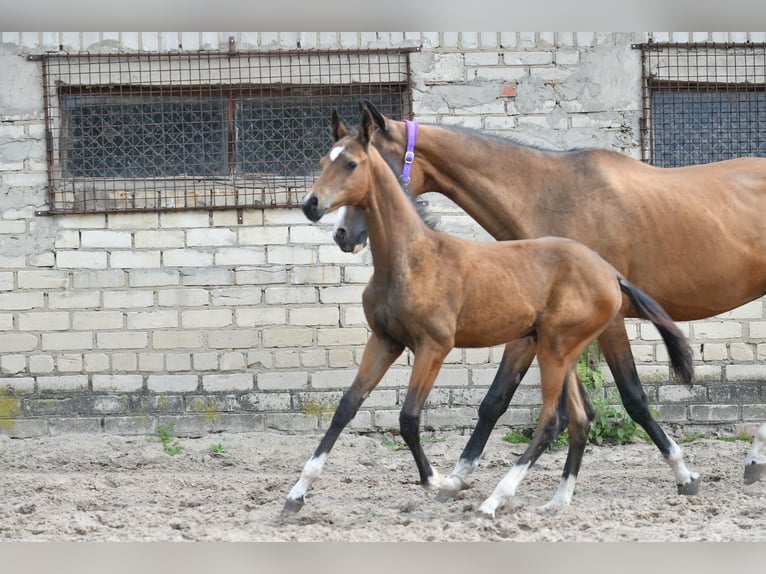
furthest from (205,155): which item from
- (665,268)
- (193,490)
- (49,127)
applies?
(665,268)

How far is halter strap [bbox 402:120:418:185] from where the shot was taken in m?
6.20

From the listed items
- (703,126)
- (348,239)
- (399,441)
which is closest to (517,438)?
(399,441)

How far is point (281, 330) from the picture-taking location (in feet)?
28.1

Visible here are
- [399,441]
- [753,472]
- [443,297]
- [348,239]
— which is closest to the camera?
[443,297]

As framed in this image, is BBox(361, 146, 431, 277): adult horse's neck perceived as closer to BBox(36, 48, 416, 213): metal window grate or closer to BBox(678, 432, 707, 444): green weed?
BBox(36, 48, 416, 213): metal window grate

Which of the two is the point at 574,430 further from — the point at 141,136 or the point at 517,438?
the point at 141,136

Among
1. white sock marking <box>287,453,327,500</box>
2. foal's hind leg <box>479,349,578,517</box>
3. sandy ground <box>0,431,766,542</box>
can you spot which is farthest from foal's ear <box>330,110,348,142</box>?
sandy ground <box>0,431,766,542</box>

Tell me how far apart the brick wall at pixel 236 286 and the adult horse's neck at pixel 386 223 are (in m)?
3.08

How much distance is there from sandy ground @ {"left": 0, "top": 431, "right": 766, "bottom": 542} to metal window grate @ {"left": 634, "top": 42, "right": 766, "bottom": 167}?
243 centimetres

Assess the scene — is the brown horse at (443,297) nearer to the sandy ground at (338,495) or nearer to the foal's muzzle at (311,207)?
the foal's muzzle at (311,207)

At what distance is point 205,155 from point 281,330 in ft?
5.10

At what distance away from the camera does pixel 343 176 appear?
17.4 ft

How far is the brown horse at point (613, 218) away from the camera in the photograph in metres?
6.32

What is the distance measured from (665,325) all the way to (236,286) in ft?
12.7
